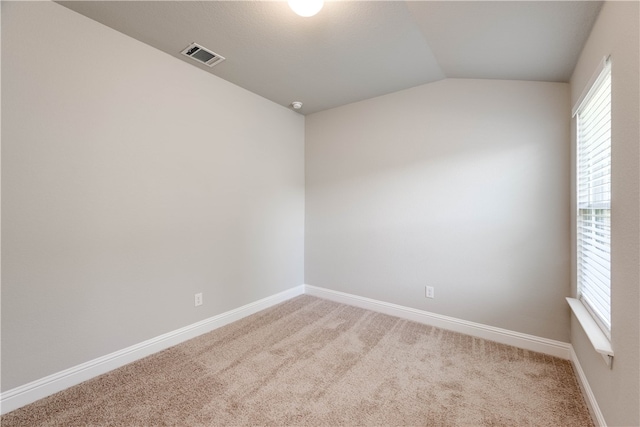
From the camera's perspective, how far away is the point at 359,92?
3012mm

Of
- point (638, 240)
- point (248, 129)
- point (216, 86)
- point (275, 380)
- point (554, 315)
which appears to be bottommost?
point (275, 380)

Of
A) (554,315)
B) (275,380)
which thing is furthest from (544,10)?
(275,380)

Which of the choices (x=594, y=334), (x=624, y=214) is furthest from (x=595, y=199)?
(x=594, y=334)

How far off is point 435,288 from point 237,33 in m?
2.91

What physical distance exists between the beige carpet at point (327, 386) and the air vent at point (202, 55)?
253 cm

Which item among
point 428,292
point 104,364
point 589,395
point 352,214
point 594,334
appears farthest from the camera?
point 352,214

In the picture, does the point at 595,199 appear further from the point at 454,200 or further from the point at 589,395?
the point at 589,395

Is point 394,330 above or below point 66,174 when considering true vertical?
below

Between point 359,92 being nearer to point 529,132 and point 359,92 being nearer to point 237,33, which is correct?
point 237,33

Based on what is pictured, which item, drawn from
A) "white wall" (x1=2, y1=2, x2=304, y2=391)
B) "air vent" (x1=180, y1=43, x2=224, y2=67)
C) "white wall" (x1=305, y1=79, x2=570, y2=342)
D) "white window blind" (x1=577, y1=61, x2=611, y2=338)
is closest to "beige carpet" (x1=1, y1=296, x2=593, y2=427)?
"white wall" (x1=2, y1=2, x2=304, y2=391)

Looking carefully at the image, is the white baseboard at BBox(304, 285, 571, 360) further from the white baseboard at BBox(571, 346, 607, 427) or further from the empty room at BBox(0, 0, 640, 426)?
the white baseboard at BBox(571, 346, 607, 427)

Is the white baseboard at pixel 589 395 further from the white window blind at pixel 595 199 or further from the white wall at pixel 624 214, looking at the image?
the white window blind at pixel 595 199

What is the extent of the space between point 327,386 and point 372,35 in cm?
255

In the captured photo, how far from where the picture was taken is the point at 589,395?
1615 millimetres
